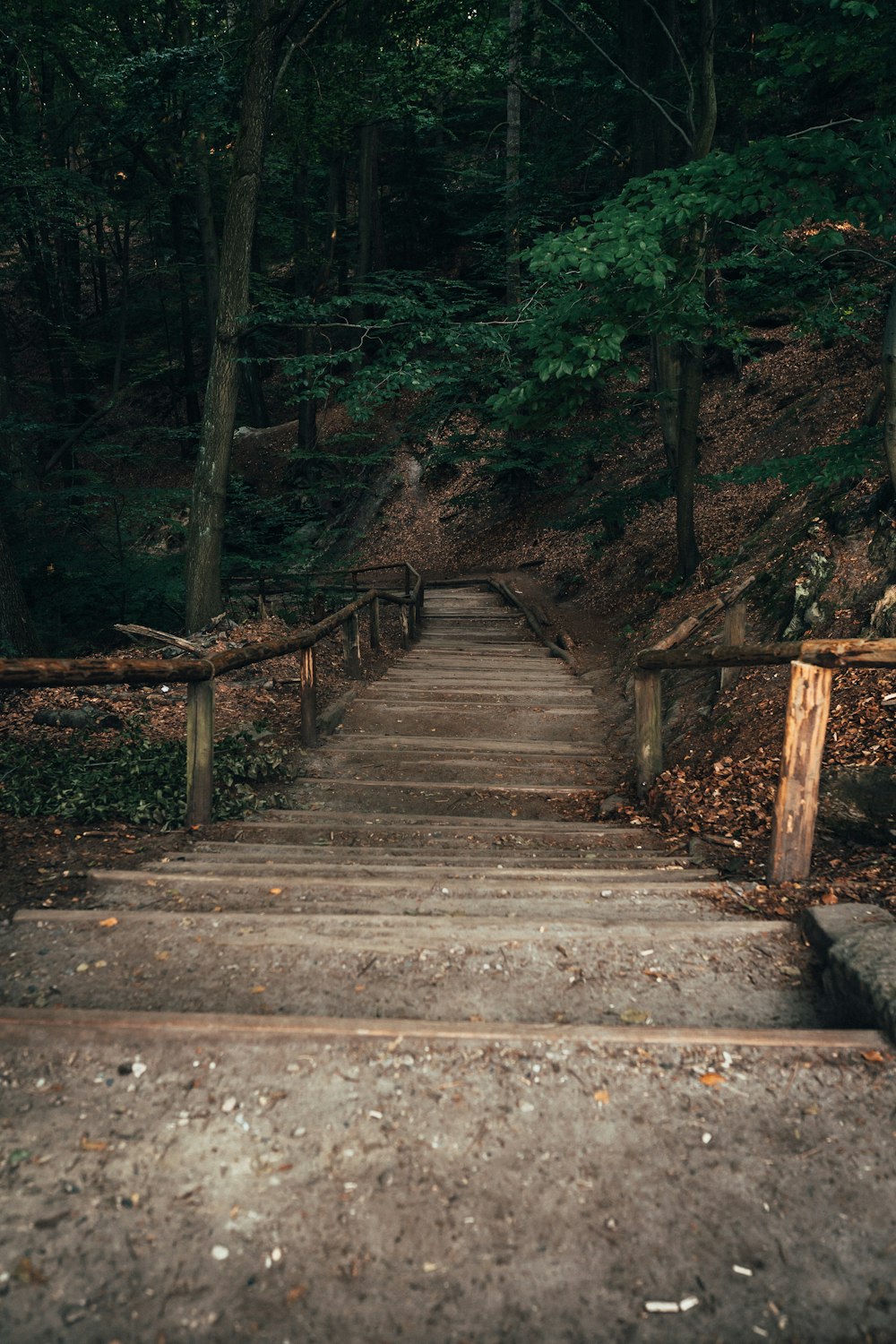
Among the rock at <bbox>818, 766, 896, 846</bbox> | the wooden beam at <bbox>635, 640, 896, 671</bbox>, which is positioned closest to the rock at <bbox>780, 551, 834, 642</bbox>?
the wooden beam at <bbox>635, 640, 896, 671</bbox>

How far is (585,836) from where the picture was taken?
18.6 feet

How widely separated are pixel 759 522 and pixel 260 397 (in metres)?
19.9

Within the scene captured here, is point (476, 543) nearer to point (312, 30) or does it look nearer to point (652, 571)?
point (652, 571)

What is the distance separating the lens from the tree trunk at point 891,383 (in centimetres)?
655

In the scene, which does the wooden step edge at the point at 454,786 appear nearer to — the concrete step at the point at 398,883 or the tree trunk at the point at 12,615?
the concrete step at the point at 398,883

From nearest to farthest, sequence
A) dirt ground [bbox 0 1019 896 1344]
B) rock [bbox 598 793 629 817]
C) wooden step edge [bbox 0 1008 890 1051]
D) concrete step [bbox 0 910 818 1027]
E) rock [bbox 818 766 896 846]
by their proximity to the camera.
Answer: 1. dirt ground [bbox 0 1019 896 1344]
2. wooden step edge [bbox 0 1008 890 1051]
3. concrete step [bbox 0 910 818 1027]
4. rock [bbox 818 766 896 846]
5. rock [bbox 598 793 629 817]

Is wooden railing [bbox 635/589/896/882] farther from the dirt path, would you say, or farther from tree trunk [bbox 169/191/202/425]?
tree trunk [bbox 169/191/202/425]

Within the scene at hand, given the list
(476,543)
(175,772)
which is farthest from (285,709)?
(476,543)

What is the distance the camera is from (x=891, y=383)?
258 inches

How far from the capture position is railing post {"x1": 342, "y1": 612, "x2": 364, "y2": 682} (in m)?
10.6

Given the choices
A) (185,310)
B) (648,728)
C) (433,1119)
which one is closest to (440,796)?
(648,728)

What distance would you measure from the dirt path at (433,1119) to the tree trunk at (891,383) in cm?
431

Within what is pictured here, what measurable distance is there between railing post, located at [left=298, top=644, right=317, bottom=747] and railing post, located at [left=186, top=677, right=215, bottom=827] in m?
2.21

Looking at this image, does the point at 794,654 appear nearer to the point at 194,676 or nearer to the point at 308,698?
the point at 194,676
